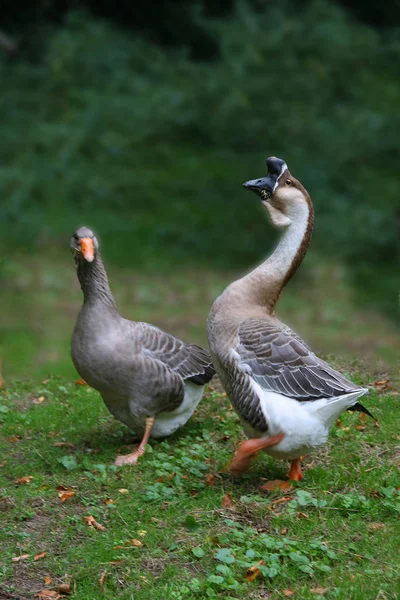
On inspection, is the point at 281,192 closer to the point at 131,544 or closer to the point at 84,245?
the point at 84,245

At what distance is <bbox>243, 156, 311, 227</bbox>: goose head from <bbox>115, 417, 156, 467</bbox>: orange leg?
1808mm

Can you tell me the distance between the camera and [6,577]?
4516 millimetres

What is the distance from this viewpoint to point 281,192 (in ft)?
18.0

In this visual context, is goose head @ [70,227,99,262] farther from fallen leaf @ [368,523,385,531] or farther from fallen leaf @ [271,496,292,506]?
fallen leaf @ [368,523,385,531]

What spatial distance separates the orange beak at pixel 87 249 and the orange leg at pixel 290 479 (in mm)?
1955

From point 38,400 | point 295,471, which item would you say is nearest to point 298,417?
point 295,471

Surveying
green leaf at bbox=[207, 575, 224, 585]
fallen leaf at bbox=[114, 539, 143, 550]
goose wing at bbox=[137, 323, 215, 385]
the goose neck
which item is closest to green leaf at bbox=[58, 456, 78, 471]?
goose wing at bbox=[137, 323, 215, 385]

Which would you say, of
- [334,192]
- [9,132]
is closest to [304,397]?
[334,192]

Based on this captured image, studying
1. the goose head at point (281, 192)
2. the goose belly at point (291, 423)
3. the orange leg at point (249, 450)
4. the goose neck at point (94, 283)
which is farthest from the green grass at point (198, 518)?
the goose head at point (281, 192)

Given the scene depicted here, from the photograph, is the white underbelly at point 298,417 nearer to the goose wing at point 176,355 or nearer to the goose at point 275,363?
the goose at point 275,363

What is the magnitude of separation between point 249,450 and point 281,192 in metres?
1.65

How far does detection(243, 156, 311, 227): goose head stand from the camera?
18.0 ft

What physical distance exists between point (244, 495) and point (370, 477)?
816mm

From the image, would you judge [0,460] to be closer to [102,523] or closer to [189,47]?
[102,523]
